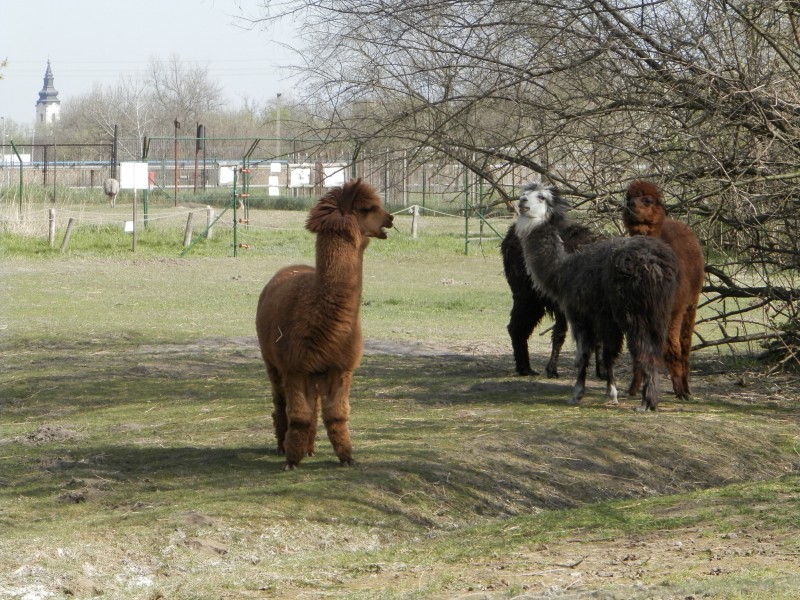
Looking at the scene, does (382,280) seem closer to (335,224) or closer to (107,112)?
(335,224)

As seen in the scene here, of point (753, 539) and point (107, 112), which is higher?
point (107, 112)

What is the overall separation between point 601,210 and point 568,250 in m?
0.49

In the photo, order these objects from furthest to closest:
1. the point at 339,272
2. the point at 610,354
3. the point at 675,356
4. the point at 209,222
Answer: the point at 209,222, the point at 675,356, the point at 610,354, the point at 339,272

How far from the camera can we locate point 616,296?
9.16 m

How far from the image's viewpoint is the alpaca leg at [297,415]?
7.16m

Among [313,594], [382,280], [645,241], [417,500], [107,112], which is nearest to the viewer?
[313,594]

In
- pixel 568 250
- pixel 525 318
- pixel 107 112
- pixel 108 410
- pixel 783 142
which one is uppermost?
pixel 107 112

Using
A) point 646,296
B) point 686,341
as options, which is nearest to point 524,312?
point 686,341

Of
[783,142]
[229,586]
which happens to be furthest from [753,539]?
[783,142]

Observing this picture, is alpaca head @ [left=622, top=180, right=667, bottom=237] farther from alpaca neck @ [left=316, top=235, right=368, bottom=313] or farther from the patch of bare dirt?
the patch of bare dirt

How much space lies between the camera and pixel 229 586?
205 inches

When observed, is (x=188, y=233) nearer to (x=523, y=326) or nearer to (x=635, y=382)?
(x=523, y=326)

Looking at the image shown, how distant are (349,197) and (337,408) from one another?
1.35 m

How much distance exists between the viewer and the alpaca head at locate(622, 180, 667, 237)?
9.48 m
